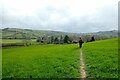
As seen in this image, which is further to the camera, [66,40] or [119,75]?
[66,40]

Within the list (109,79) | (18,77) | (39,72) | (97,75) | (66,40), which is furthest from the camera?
(66,40)

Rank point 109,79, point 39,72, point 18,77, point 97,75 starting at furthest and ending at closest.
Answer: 1. point 39,72
2. point 18,77
3. point 97,75
4. point 109,79

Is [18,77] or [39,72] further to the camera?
[39,72]

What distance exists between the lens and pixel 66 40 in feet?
491

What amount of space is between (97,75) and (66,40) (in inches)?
5046

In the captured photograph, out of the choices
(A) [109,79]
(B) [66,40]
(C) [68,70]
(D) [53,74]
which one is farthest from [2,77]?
(B) [66,40]

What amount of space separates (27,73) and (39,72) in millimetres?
1257

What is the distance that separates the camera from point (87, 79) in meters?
20.3

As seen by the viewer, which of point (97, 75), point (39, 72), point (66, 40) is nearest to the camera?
point (97, 75)

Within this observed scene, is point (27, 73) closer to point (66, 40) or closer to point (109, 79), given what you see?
point (109, 79)

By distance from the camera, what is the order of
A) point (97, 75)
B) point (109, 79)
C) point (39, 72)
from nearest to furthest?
Answer: point (109, 79), point (97, 75), point (39, 72)

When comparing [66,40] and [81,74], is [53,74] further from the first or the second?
[66,40]

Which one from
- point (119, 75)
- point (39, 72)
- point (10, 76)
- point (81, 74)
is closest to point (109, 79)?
point (119, 75)

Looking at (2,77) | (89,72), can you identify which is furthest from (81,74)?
(2,77)
